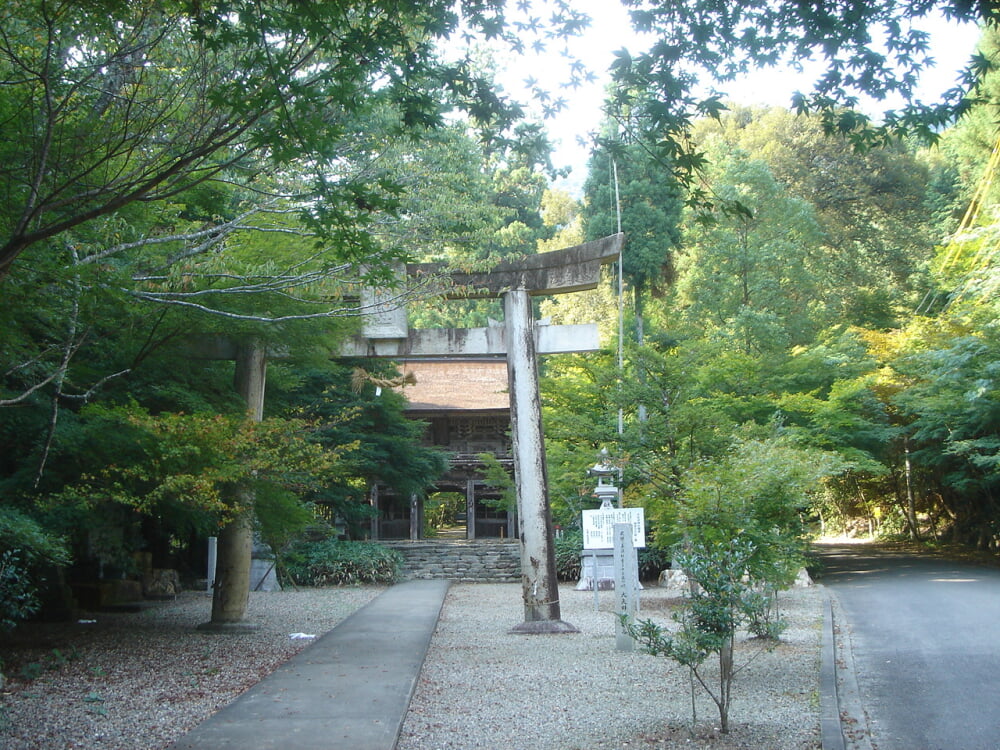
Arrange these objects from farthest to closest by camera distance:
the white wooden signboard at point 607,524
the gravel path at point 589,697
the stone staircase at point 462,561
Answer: the stone staircase at point 462,561
the white wooden signboard at point 607,524
the gravel path at point 589,697

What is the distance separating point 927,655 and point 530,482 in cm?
508

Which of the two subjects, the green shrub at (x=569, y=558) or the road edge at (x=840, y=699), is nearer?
the road edge at (x=840, y=699)

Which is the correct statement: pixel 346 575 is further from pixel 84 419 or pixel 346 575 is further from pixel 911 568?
pixel 911 568

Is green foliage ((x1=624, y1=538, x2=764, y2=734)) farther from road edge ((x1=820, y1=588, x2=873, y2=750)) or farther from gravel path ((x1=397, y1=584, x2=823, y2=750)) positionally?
road edge ((x1=820, y1=588, x2=873, y2=750))

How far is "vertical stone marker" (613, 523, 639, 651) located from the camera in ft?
34.3

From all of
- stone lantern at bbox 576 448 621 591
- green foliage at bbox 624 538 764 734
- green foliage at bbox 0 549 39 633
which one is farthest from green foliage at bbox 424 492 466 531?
green foliage at bbox 624 538 764 734

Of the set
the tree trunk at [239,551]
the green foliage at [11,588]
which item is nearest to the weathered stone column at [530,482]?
the tree trunk at [239,551]

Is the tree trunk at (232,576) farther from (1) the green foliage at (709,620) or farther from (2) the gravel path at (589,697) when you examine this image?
(1) the green foliage at (709,620)

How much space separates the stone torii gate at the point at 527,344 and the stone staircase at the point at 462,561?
1097cm

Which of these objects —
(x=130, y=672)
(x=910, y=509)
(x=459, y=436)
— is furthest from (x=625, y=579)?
(x=910, y=509)

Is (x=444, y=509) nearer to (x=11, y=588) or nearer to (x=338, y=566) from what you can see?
(x=338, y=566)

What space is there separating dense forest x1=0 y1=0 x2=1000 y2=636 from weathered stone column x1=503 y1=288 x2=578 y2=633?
1.38m

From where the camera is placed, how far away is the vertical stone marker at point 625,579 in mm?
10469

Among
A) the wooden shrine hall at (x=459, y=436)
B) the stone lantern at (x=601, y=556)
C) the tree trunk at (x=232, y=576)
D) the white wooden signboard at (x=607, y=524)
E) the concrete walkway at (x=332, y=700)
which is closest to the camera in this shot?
the concrete walkway at (x=332, y=700)
